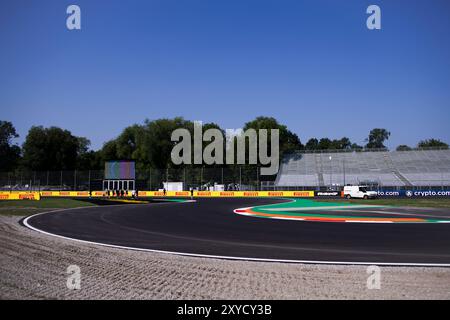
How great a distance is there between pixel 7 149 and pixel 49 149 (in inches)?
1293

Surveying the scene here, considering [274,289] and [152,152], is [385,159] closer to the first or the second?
[152,152]

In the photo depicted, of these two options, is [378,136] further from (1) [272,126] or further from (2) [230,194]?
(2) [230,194]

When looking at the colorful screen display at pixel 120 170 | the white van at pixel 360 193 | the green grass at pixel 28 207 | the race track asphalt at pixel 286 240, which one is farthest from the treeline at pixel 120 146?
the race track asphalt at pixel 286 240

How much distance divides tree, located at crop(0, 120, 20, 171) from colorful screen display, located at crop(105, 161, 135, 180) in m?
64.5

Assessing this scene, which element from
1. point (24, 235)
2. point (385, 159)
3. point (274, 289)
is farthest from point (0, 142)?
point (274, 289)

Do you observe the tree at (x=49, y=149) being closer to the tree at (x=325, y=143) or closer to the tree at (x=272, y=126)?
the tree at (x=272, y=126)

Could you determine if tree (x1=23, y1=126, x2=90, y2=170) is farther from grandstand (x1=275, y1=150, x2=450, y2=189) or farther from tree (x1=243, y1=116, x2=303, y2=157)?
grandstand (x1=275, y1=150, x2=450, y2=189)

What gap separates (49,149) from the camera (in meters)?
101

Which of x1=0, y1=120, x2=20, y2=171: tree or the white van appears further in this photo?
x1=0, y1=120, x2=20, y2=171: tree

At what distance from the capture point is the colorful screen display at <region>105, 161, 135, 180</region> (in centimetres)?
6216

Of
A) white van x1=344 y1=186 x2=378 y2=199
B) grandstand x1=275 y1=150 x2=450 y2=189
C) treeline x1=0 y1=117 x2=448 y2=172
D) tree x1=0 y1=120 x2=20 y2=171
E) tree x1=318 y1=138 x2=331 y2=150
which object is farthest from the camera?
tree x1=318 y1=138 x2=331 y2=150

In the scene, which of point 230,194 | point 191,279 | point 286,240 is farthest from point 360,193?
point 191,279

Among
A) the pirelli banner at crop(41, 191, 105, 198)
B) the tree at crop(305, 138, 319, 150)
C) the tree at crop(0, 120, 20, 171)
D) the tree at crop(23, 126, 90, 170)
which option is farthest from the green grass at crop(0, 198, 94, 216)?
the tree at crop(305, 138, 319, 150)

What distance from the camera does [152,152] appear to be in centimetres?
9300
